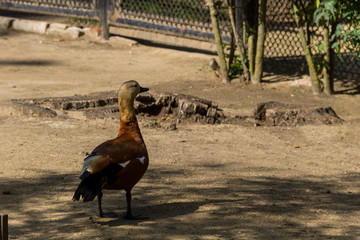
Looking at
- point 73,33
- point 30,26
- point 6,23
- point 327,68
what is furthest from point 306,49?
point 6,23

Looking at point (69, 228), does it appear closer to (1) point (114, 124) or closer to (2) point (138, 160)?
(2) point (138, 160)

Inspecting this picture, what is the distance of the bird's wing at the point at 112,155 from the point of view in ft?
13.0

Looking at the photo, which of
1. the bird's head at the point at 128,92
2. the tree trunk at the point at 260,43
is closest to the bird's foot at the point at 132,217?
the bird's head at the point at 128,92

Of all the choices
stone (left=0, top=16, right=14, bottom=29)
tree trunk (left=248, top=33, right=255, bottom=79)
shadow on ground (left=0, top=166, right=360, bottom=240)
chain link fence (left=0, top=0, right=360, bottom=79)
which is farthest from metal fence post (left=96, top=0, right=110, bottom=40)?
shadow on ground (left=0, top=166, right=360, bottom=240)

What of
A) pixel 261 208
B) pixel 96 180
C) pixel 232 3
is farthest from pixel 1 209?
pixel 232 3

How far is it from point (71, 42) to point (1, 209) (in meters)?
9.44

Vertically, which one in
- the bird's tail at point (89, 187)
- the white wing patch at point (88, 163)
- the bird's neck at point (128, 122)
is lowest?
the bird's tail at point (89, 187)

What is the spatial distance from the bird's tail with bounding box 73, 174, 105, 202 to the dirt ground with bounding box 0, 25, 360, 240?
0.29m

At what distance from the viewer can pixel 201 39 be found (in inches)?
469

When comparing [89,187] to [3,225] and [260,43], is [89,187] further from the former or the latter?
[260,43]

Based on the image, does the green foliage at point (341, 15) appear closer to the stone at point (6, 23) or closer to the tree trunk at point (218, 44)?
the tree trunk at point (218, 44)

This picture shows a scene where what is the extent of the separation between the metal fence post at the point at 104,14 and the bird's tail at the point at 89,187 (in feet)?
32.7

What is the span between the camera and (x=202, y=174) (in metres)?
5.54

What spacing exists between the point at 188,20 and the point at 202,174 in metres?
7.04
